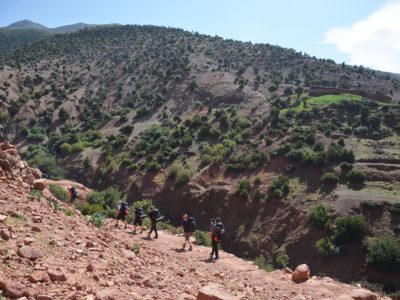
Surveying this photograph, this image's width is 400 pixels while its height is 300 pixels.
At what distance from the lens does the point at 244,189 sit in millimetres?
40156

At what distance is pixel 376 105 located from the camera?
58.4m

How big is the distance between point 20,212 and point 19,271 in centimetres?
378

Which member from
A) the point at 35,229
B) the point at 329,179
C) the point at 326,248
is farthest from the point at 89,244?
the point at 329,179

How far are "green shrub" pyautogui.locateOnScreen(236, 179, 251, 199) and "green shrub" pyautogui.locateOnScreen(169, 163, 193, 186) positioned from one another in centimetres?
683

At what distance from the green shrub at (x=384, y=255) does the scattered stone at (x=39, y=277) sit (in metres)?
24.0

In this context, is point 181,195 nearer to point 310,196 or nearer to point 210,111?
point 310,196

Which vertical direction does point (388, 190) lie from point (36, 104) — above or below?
below

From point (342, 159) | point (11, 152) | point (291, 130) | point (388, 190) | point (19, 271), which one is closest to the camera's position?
point (19, 271)

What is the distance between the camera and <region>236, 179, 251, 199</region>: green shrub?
130ft

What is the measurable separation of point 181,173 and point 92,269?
36.0 meters

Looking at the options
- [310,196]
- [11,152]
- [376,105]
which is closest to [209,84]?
[376,105]

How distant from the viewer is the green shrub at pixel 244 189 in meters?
39.6

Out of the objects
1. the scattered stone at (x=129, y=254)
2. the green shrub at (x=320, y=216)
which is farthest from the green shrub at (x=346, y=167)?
the scattered stone at (x=129, y=254)

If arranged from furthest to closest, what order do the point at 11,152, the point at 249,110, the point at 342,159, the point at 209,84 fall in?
1. the point at 209,84
2. the point at 249,110
3. the point at 342,159
4. the point at 11,152
